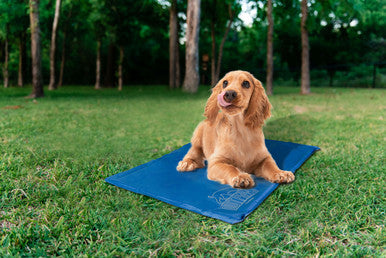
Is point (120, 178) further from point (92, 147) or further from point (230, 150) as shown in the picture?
point (92, 147)

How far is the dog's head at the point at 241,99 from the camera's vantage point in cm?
286

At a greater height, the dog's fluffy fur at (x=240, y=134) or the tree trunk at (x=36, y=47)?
the tree trunk at (x=36, y=47)

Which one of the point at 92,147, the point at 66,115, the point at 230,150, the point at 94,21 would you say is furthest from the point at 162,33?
the point at 230,150

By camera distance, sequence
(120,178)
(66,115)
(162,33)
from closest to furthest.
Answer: (120,178) < (66,115) < (162,33)

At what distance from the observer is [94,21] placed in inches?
621

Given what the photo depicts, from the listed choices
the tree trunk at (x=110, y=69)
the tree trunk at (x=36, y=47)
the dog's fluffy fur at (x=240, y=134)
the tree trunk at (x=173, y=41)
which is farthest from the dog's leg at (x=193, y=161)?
the tree trunk at (x=110, y=69)

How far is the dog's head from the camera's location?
9.39 ft

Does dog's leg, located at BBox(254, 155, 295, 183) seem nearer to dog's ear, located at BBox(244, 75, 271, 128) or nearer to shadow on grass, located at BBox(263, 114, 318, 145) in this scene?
dog's ear, located at BBox(244, 75, 271, 128)

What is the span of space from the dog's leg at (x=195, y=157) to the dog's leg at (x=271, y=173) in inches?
27.6

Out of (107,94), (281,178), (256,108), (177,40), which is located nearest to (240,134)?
(256,108)

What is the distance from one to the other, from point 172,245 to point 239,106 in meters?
1.48

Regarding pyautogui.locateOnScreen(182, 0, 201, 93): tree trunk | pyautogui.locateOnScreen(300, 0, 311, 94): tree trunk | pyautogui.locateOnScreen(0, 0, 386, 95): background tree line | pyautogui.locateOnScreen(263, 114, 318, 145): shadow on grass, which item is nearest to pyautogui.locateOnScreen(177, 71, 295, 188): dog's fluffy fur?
pyautogui.locateOnScreen(263, 114, 318, 145): shadow on grass

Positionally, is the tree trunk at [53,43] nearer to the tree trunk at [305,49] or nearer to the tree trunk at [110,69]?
the tree trunk at [110,69]

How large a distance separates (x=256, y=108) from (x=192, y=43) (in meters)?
10.4
